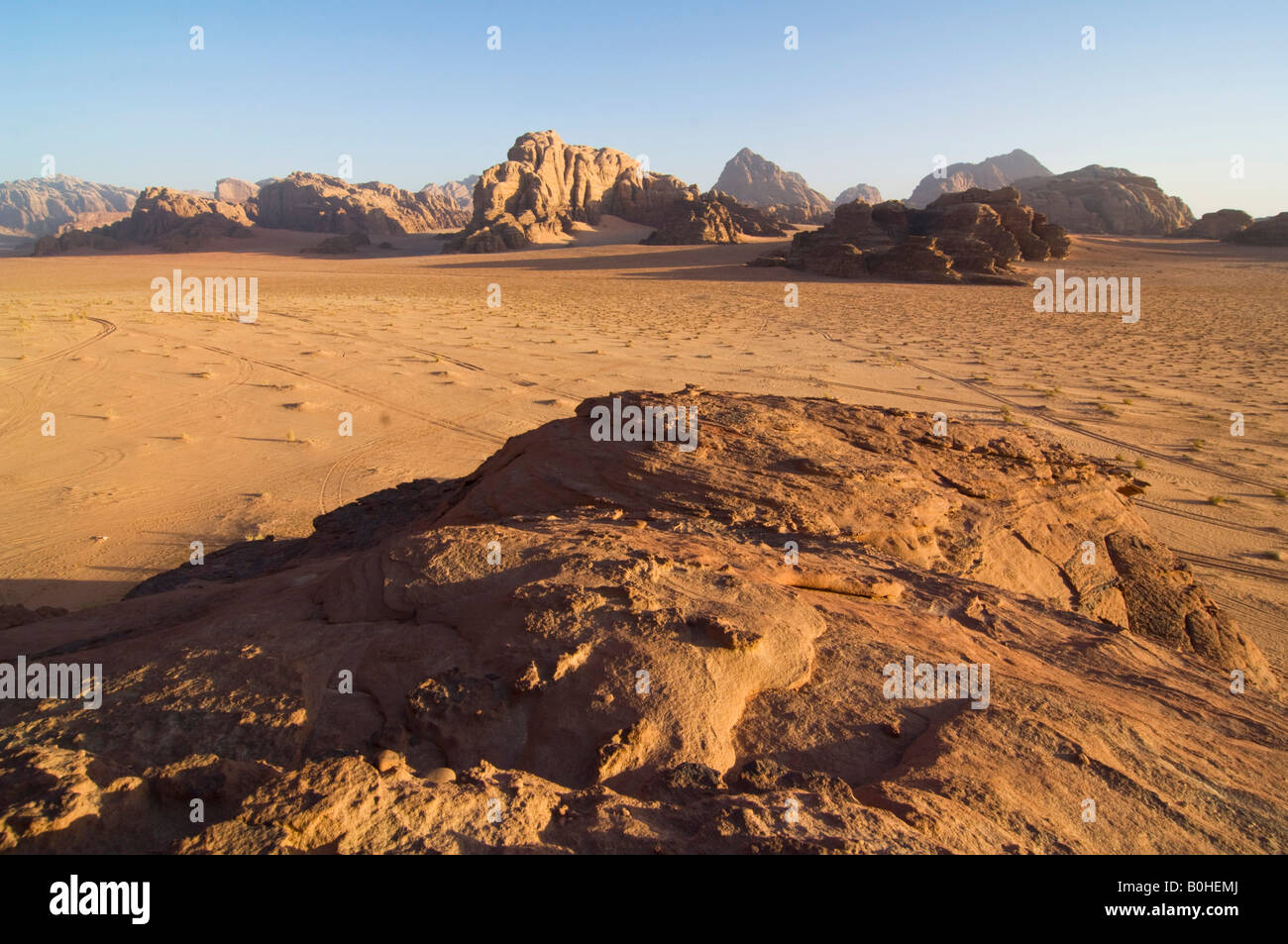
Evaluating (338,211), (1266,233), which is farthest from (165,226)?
(1266,233)

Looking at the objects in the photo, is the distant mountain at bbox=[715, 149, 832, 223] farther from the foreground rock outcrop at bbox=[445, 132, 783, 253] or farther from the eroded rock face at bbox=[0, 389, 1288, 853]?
the eroded rock face at bbox=[0, 389, 1288, 853]

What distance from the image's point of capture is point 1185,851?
2541 millimetres

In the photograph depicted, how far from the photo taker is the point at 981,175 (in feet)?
475

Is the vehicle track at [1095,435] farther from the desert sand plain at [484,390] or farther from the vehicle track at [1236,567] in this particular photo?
the vehicle track at [1236,567]

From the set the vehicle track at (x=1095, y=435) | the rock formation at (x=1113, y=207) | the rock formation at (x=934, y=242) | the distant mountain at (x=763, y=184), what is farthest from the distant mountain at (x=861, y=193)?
the vehicle track at (x=1095, y=435)

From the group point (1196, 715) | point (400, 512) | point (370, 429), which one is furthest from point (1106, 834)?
point (370, 429)

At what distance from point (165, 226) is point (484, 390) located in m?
83.4

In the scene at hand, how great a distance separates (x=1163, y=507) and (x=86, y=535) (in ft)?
45.3

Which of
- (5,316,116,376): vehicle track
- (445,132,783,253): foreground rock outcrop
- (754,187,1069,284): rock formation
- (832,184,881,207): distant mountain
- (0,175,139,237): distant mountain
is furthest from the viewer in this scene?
(832,184,881,207): distant mountain

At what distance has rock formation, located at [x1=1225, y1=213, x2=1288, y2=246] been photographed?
2115 inches

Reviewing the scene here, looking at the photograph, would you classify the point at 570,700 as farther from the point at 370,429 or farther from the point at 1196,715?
the point at 370,429

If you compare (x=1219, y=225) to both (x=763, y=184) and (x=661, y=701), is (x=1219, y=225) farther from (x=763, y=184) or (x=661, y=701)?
(x=763, y=184)

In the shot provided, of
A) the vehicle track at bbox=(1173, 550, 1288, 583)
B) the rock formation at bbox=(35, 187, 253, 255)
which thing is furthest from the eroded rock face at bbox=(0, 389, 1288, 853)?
the rock formation at bbox=(35, 187, 253, 255)

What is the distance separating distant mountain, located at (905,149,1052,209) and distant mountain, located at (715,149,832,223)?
18738 mm
